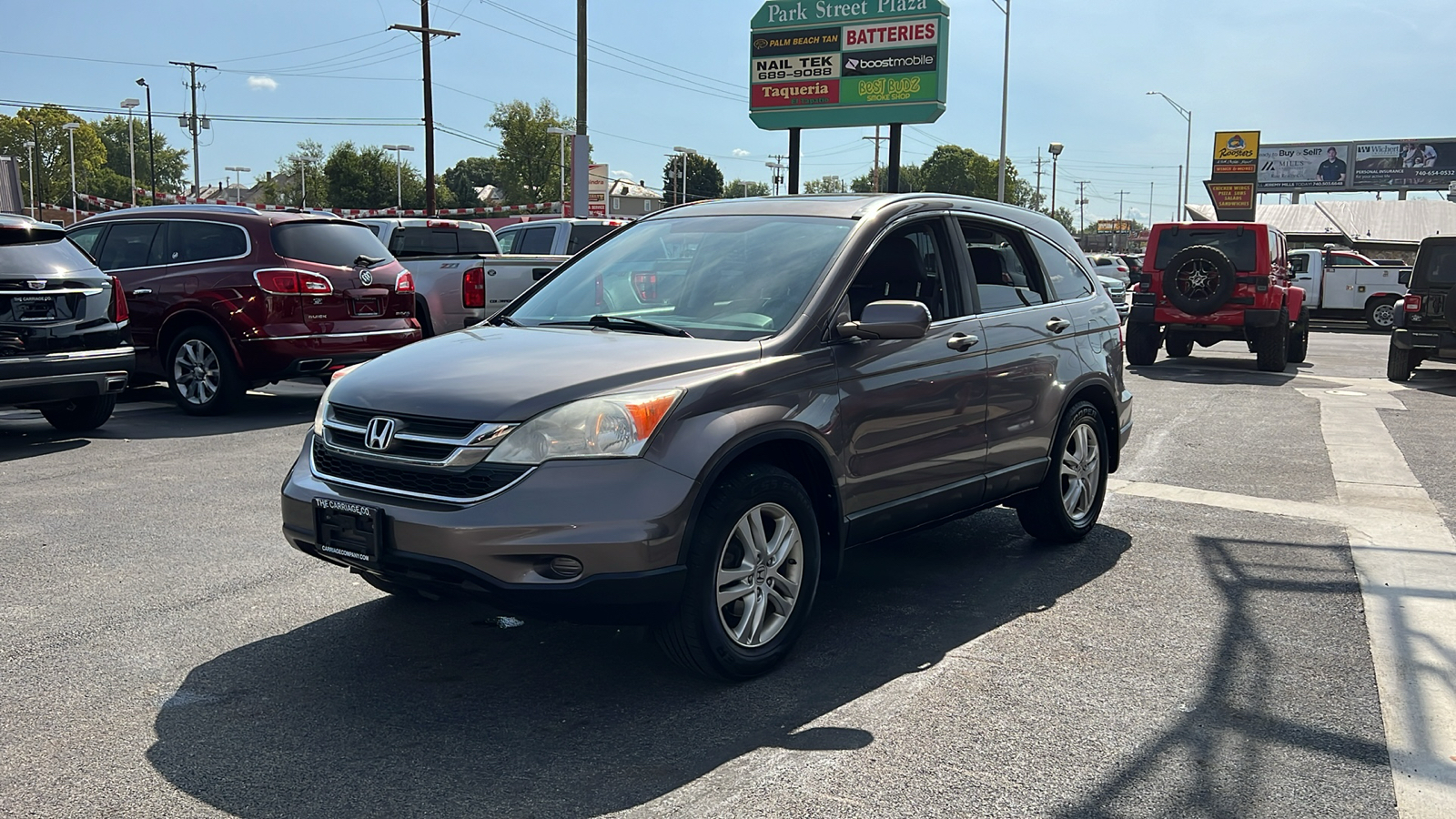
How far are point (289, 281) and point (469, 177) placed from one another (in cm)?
15674

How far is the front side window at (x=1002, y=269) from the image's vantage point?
18.3ft

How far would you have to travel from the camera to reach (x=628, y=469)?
12.3 feet

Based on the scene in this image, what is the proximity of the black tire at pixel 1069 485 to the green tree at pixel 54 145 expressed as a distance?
125m

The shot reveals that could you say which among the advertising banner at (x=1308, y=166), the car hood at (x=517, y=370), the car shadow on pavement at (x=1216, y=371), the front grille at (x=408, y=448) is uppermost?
the advertising banner at (x=1308, y=166)

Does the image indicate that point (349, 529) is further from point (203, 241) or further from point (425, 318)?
point (425, 318)

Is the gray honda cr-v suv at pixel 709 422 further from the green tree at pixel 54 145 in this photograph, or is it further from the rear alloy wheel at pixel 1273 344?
the green tree at pixel 54 145

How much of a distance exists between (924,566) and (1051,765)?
2304 mm

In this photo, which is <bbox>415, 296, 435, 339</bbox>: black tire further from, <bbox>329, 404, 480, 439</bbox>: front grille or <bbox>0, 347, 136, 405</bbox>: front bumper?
<bbox>329, 404, 480, 439</bbox>: front grille

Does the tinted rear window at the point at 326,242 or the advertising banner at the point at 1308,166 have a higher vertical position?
the advertising banner at the point at 1308,166

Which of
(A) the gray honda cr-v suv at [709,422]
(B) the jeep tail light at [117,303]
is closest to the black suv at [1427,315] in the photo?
(A) the gray honda cr-v suv at [709,422]

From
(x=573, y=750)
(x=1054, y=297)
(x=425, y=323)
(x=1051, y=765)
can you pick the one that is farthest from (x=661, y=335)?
(x=425, y=323)

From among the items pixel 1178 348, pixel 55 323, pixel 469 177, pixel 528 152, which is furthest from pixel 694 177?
pixel 55 323

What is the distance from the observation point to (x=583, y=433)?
149 inches

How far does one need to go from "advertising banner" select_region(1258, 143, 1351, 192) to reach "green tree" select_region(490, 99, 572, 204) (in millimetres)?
56758
